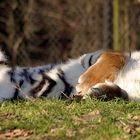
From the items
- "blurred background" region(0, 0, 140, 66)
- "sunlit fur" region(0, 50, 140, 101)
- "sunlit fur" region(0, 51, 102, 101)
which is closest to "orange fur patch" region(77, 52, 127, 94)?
A: "sunlit fur" region(0, 50, 140, 101)

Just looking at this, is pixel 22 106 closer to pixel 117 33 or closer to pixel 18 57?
pixel 117 33

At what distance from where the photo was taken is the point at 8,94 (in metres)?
6.78

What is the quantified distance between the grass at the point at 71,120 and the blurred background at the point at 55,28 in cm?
750

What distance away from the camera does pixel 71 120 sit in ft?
16.5

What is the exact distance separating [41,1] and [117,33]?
16.7 feet

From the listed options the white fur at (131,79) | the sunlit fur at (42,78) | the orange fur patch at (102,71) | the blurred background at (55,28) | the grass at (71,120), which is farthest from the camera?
the blurred background at (55,28)

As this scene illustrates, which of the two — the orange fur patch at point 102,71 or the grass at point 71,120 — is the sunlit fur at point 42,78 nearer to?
the orange fur patch at point 102,71

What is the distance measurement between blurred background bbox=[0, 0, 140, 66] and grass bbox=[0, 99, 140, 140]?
295 inches

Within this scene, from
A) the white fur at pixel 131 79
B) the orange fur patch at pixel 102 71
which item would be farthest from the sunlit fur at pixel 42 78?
the white fur at pixel 131 79

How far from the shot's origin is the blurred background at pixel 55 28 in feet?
45.3

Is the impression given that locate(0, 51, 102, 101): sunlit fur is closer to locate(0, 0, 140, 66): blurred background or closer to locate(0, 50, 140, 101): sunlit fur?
locate(0, 50, 140, 101): sunlit fur

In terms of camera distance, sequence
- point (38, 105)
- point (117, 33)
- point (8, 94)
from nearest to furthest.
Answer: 1. point (38, 105)
2. point (8, 94)
3. point (117, 33)

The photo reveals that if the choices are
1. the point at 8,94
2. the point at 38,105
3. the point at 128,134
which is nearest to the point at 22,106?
the point at 38,105

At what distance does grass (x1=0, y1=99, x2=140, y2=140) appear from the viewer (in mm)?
4660
